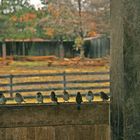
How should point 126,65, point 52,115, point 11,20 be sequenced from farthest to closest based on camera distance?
point 11,20
point 52,115
point 126,65

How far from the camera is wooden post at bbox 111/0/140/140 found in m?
4.50

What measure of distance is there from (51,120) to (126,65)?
4172 mm

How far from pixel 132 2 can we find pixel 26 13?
44736mm

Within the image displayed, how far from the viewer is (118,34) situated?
4.67 m

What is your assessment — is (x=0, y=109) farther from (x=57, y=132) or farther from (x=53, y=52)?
(x=53, y=52)

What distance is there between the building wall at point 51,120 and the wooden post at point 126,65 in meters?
3.71

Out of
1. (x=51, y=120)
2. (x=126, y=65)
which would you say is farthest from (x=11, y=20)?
(x=126, y=65)

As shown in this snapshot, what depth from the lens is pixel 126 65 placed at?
180 inches

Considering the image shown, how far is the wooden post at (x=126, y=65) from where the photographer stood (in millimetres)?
4500

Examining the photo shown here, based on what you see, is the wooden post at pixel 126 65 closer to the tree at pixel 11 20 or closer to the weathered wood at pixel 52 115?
the weathered wood at pixel 52 115

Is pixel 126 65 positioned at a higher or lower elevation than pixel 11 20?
lower

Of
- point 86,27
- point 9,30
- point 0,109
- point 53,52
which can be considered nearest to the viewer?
point 0,109

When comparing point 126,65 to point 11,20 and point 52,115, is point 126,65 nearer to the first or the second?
point 52,115

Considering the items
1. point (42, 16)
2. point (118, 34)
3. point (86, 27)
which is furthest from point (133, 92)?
point (42, 16)
